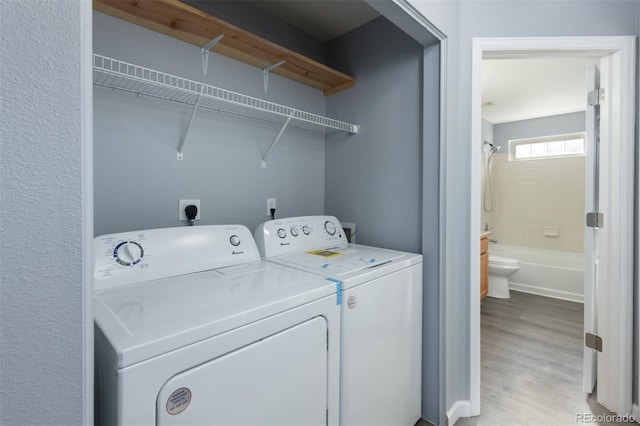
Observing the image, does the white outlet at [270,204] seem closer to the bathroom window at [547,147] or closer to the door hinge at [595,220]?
the door hinge at [595,220]

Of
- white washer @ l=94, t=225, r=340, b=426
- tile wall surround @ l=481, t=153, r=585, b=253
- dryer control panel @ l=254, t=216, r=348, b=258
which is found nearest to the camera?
white washer @ l=94, t=225, r=340, b=426

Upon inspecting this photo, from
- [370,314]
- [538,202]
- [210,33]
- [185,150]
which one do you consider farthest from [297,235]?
[538,202]

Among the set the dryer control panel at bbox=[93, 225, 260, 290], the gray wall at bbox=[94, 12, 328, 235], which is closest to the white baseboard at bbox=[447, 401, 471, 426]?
the dryer control panel at bbox=[93, 225, 260, 290]

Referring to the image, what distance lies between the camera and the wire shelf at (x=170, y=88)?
4.12 ft

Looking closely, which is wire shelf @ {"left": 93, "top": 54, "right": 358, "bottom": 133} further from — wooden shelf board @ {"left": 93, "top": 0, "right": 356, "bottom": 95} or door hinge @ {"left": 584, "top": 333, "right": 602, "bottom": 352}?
door hinge @ {"left": 584, "top": 333, "right": 602, "bottom": 352}

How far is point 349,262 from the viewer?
1.44 metres

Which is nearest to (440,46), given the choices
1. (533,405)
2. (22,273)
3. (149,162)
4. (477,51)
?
(477,51)

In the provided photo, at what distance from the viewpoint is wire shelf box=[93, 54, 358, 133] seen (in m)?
1.26

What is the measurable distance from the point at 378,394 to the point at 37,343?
1.27 metres

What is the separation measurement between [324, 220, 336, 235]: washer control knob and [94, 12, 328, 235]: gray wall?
32 centimetres

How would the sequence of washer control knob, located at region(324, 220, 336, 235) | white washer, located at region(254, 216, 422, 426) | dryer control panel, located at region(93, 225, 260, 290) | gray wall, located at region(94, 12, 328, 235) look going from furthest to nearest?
washer control knob, located at region(324, 220, 336, 235), gray wall, located at region(94, 12, 328, 235), white washer, located at region(254, 216, 422, 426), dryer control panel, located at region(93, 225, 260, 290)

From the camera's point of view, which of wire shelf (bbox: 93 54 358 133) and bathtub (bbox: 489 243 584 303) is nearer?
wire shelf (bbox: 93 54 358 133)

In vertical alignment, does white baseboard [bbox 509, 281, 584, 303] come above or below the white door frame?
below

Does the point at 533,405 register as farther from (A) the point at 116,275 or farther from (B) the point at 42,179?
(B) the point at 42,179
